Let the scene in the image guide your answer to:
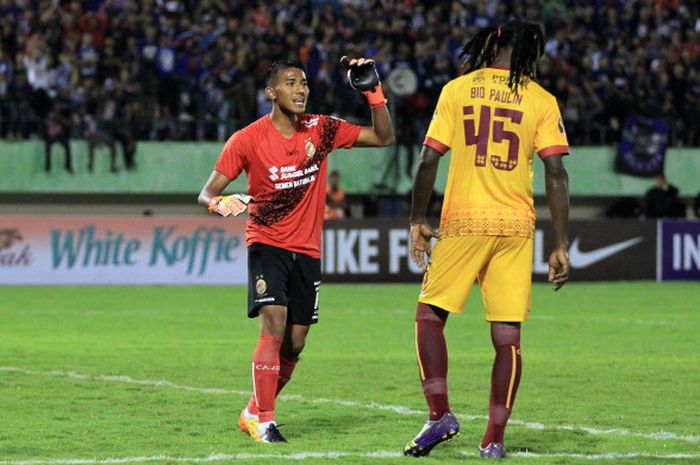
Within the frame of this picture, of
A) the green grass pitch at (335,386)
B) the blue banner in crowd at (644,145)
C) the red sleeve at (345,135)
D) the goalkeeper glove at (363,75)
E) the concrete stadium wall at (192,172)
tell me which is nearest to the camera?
the green grass pitch at (335,386)

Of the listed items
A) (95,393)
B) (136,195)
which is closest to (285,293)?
(95,393)

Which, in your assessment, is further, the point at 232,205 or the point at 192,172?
the point at 192,172

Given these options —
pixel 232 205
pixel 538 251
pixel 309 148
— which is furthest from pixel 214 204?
pixel 538 251

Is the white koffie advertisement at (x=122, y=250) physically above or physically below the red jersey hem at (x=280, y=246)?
below

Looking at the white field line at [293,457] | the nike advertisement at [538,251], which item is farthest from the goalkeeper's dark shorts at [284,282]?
the nike advertisement at [538,251]

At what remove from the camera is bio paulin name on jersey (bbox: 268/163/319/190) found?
798cm

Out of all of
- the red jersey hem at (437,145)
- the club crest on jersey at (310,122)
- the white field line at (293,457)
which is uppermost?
the club crest on jersey at (310,122)

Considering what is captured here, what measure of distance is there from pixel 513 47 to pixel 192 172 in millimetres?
21363

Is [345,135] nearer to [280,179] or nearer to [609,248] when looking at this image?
[280,179]

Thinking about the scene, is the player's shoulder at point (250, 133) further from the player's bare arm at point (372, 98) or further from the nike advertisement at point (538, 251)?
the nike advertisement at point (538, 251)

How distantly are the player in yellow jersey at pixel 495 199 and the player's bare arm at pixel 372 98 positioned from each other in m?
0.77

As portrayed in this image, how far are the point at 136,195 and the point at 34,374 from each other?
696 inches

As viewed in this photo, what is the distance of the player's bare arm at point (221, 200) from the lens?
24.0ft

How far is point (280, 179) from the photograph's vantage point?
798cm
